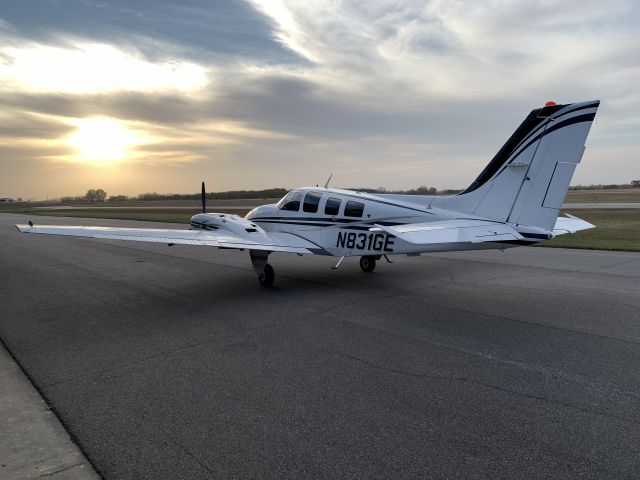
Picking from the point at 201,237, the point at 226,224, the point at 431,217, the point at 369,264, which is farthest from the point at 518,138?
the point at 201,237

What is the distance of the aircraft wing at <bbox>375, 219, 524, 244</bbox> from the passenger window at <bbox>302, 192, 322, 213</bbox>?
3888mm

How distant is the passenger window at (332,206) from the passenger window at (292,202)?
3.83 feet

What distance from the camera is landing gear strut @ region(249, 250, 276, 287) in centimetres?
1198

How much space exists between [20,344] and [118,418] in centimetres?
399

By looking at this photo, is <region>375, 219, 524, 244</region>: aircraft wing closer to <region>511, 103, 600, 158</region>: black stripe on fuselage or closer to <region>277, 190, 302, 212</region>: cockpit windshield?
<region>511, 103, 600, 158</region>: black stripe on fuselage

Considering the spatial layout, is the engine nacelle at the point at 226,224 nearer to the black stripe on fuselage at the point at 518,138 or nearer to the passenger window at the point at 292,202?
the passenger window at the point at 292,202

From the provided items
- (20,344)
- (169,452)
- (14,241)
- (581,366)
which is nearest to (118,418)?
(169,452)

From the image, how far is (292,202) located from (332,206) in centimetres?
168

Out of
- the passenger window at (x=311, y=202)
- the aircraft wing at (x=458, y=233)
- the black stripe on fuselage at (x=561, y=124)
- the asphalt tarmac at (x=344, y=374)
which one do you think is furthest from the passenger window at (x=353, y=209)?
the black stripe on fuselage at (x=561, y=124)

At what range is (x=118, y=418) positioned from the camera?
15.5ft

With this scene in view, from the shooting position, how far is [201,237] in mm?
11930

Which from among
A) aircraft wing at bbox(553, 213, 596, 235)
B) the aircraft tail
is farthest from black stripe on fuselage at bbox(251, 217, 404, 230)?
aircraft wing at bbox(553, 213, 596, 235)

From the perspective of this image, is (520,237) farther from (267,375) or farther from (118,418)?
(118,418)

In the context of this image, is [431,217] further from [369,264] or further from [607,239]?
[607,239]
